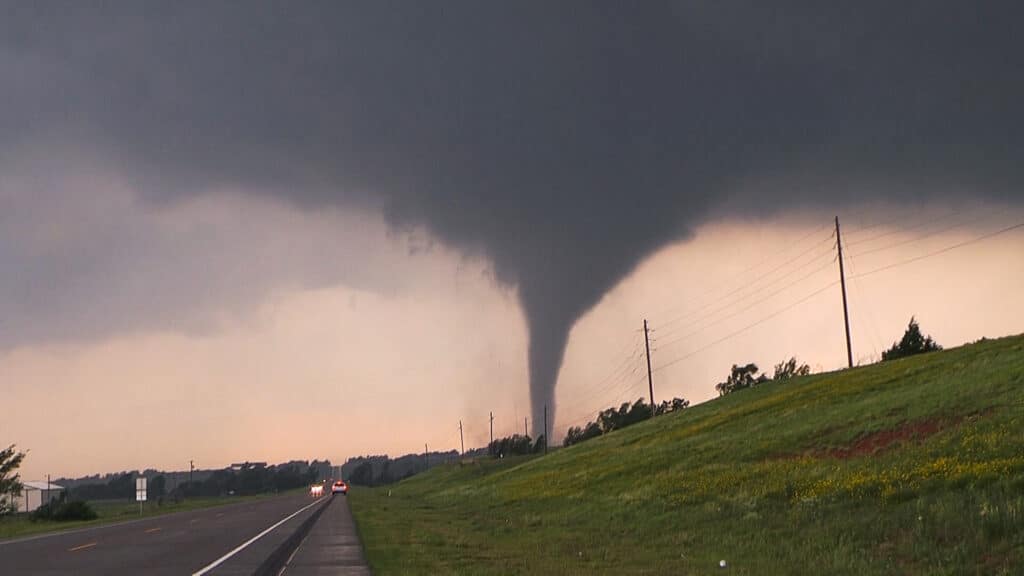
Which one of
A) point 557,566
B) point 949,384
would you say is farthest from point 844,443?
point 557,566

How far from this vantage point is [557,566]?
23.8 meters

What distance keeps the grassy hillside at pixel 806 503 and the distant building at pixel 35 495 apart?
106 metres

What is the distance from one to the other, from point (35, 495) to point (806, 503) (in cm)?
14559

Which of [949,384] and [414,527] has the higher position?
[949,384]

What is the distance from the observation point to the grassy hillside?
20484 millimetres

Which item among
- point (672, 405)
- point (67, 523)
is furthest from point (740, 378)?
point (67, 523)

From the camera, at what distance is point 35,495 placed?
148m

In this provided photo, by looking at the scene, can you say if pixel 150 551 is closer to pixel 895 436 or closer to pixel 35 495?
pixel 895 436

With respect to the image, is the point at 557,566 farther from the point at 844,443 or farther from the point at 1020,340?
the point at 1020,340

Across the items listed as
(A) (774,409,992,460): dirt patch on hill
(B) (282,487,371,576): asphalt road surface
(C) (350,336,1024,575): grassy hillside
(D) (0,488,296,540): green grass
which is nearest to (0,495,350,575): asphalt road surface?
(B) (282,487,371,576): asphalt road surface

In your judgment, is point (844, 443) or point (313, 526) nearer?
point (844, 443)

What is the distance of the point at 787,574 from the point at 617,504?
19.6 metres

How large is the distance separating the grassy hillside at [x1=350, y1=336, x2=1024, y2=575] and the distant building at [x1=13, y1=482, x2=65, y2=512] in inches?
4187

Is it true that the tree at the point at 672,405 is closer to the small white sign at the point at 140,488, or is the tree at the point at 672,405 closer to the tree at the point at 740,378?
the tree at the point at 740,378
